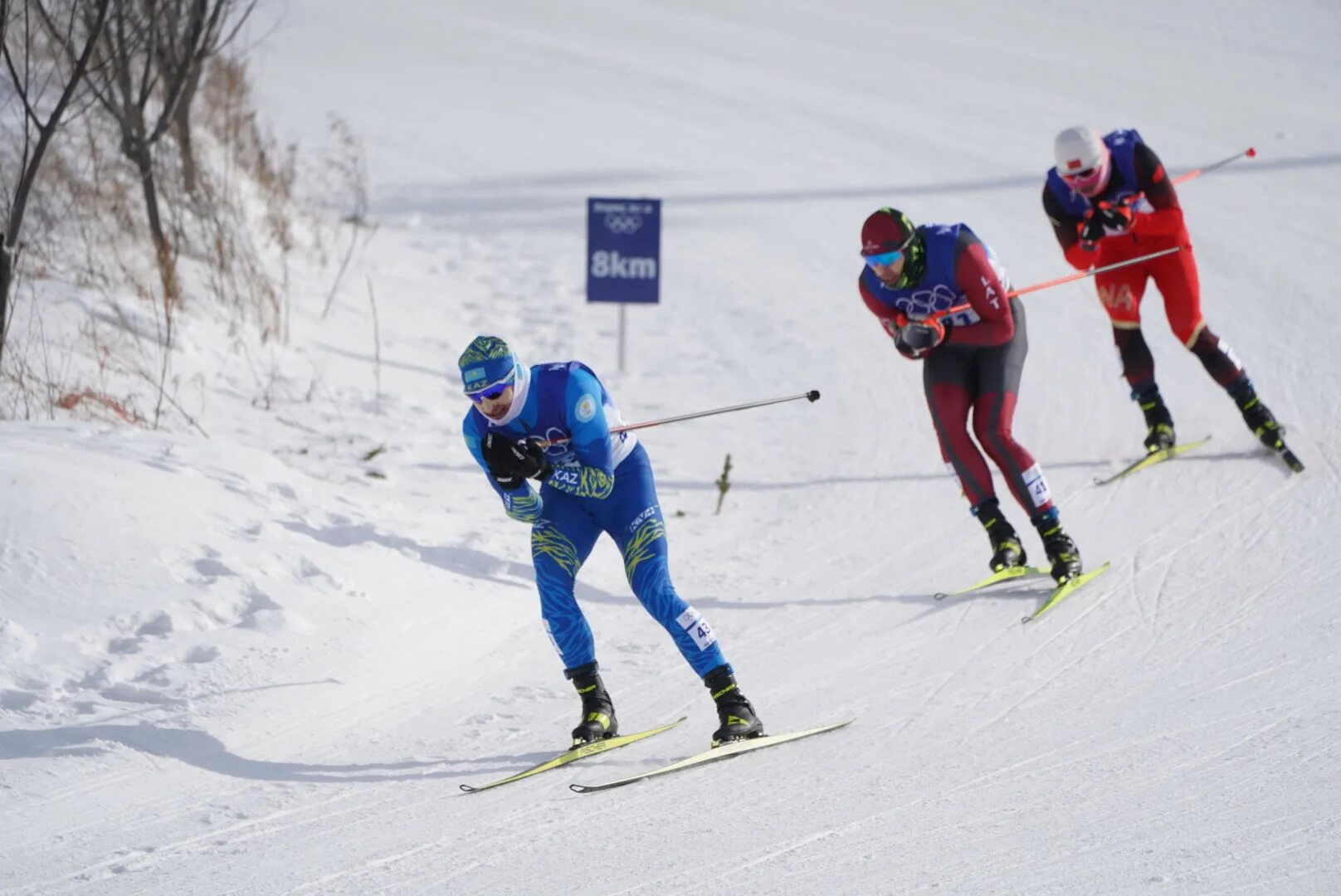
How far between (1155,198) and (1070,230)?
0.48 m

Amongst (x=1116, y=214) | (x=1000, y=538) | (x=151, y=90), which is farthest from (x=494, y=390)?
(x=151, y=90)

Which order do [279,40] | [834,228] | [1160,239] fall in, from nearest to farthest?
1. [1160,239]
2. [834,228]
3. [279,40]

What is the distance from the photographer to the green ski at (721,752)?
15.2 feet

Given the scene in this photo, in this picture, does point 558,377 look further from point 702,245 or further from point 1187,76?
point 1187,76

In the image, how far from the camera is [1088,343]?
10.2 meters

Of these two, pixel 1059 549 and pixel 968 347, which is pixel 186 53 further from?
pixel 1059 549

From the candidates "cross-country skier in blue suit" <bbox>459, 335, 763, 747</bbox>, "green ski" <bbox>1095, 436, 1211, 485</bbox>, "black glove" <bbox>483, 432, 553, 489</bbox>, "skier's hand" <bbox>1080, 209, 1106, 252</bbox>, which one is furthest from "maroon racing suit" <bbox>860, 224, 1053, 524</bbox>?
"black glove" <bbox>483, 432, 553, 489</bbox>

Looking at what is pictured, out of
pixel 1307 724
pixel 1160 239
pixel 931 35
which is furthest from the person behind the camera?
pixel 931 35

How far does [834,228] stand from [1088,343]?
4.00m

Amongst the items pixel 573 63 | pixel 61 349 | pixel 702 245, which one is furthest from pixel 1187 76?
pixel 61 349

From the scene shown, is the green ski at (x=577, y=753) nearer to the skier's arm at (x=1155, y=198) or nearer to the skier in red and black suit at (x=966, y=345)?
the skier in red and black suit at (x=966, y=345)

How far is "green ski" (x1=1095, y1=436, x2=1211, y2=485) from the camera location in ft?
25.5

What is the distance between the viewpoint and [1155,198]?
7340mm

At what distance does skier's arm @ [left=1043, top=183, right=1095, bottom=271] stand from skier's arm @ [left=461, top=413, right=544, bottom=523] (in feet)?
12.7
